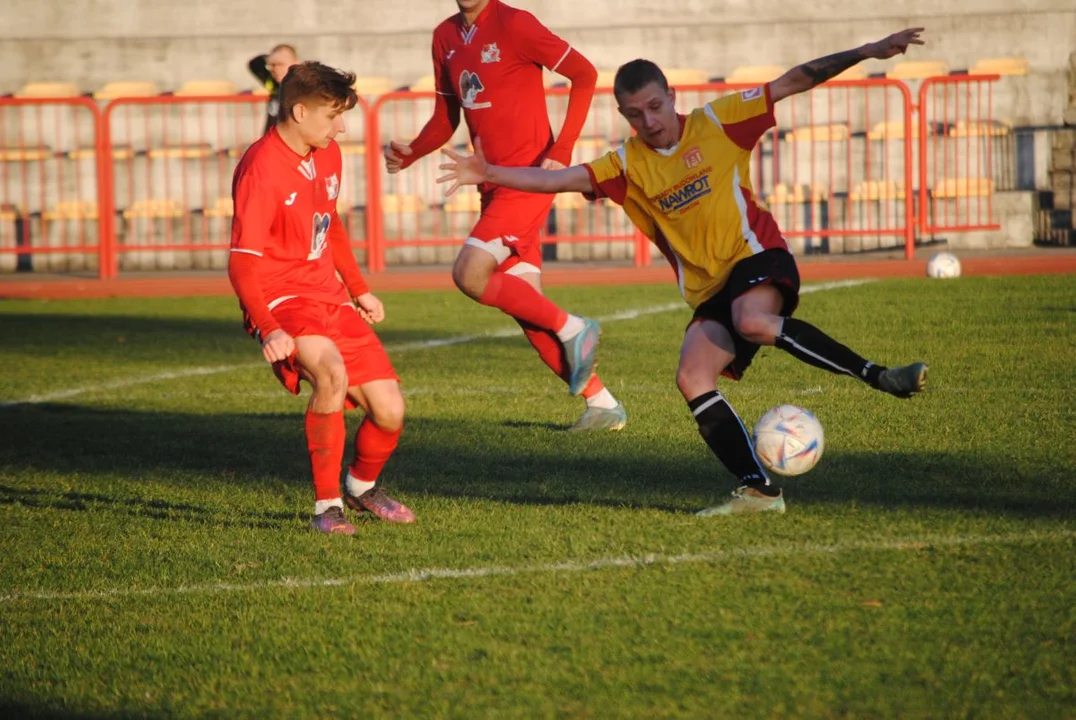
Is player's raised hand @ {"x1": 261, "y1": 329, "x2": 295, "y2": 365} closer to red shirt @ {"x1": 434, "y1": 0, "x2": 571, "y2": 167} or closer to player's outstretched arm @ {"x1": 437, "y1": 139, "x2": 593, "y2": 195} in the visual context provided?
player's outstretched arm @ {"x1": 437, "y1": 139, "x2": 593, "y2": 195}

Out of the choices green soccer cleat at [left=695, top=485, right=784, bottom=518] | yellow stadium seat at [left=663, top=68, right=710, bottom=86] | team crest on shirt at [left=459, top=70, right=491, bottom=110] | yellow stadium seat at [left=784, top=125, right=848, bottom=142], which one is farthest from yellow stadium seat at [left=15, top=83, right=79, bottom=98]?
green soccer cleat at [left=695, top=485, right=784, bottom=518]

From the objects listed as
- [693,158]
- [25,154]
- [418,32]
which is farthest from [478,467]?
[418,32]

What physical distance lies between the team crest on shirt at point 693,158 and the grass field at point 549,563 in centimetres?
118

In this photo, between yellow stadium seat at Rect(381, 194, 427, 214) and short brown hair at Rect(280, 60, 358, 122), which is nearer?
short brown hair at Rect(280, 60, 358, 122)

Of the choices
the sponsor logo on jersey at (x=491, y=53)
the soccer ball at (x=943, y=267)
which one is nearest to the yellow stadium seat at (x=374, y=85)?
the soccer ball at (x=943, y=267)

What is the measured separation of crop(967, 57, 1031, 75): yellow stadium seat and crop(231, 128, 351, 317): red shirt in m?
15.0

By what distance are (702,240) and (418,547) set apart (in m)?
1.57

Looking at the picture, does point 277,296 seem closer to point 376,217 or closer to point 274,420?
point 274,420

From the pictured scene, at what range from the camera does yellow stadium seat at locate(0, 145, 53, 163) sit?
17.9m

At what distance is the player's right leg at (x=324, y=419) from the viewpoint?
5.12 m

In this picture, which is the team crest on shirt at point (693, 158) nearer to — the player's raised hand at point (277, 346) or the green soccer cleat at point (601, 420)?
the player's raised hand at point (277, 346)

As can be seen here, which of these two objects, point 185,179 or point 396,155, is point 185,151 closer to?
point 185,179

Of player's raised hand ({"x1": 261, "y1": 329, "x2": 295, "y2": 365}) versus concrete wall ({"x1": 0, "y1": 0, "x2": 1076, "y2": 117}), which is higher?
concrete wall ({"x1": 0, "y1": 0, "x2": 1076, "y2": 117})

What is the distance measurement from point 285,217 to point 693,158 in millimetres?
1477
